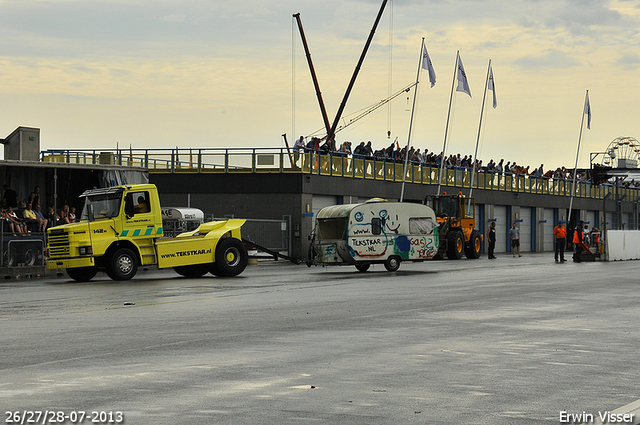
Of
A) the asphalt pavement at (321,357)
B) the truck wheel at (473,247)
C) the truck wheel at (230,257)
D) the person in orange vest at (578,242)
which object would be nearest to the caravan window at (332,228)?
the truck wheel at (230,257)

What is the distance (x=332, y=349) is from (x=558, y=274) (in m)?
19.0

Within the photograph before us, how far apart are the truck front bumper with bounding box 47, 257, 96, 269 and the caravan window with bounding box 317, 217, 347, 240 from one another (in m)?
8.49

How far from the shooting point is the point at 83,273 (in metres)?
26.4

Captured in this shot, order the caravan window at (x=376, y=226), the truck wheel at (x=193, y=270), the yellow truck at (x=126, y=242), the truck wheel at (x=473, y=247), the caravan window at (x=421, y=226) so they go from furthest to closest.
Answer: the truck wheel at (x=473, y=247) < the caravan window at (x=421, y=226) < the caravan window at (x=376, y=226) < the truck wheel at (x=193, y=270) < the yellow truck at (x=126, y=242)

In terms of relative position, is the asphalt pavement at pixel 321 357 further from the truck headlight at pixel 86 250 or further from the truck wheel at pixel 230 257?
the truck wheel at pixel 230 257

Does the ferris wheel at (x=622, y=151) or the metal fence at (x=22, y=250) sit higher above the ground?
the ferris wheel at (x=622, y=151)

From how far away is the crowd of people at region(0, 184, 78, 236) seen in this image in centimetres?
2914

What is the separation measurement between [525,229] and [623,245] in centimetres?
2405

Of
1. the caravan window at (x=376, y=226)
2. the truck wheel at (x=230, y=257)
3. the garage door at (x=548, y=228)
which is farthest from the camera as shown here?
the garage door at (x=548, y=228)

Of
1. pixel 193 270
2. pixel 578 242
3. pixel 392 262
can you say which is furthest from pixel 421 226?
pixel 578 242

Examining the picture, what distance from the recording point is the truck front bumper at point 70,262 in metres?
25.5

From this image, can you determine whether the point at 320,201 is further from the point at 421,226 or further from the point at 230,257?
the point at 230,257

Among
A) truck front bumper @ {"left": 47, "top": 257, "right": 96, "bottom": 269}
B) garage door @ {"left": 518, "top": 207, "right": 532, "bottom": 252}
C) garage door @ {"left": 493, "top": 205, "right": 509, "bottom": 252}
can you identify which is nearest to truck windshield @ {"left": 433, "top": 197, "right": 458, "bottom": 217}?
garage door @ {"left": 493, "top": 205, "right": 509, "bottom": 252}

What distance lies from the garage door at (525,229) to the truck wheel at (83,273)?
44494mm
